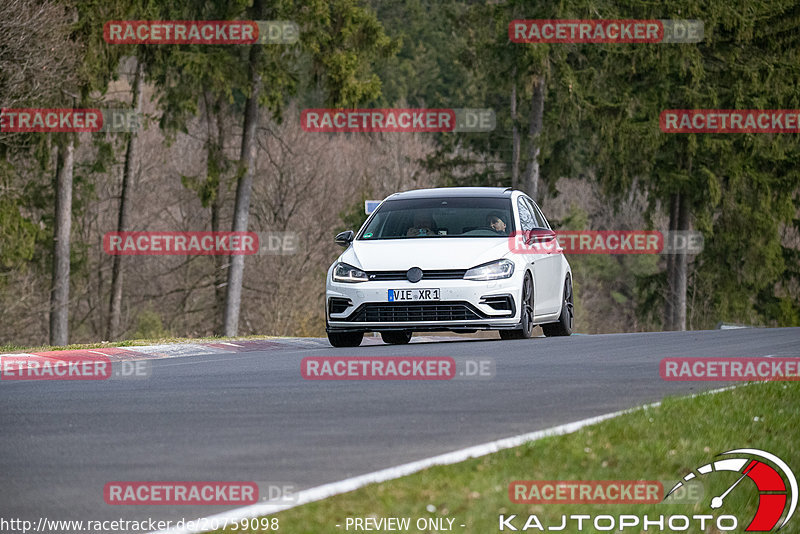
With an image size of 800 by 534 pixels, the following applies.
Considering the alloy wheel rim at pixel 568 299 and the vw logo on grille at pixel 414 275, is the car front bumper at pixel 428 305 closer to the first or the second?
the vw logo on grille at pixel 414 275

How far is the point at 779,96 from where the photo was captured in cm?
4359

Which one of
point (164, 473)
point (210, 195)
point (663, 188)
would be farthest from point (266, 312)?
point (164, 473)

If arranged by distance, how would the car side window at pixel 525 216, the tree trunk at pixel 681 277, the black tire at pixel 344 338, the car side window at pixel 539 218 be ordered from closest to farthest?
the black tire at pixel 344 338 < the car side window at pixel 525 216 < the car side window at pixel 539 218 < the tree trunk at pixel 681 277

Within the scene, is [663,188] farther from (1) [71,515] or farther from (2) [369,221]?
(1) [71,515]

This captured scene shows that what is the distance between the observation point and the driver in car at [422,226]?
17578mm

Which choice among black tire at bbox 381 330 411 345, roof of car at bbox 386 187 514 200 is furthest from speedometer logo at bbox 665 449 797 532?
black tire at bbox 381 330 411 345

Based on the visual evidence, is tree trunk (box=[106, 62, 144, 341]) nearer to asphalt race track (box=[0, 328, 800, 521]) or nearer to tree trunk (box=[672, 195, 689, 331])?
tree trunk (box=[672, 195, 689, 331])

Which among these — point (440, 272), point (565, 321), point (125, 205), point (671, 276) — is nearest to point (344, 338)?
point (440, 272)

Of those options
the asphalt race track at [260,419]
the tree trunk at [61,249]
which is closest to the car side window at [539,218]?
the asphalt race track at [260,419]

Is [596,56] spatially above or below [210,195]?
above

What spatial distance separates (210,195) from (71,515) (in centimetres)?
2992

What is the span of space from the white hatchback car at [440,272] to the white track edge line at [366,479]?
671 centimetres

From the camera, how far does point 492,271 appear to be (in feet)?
54.0

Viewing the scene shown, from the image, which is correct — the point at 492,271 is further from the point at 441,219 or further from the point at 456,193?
the point at 456,193
